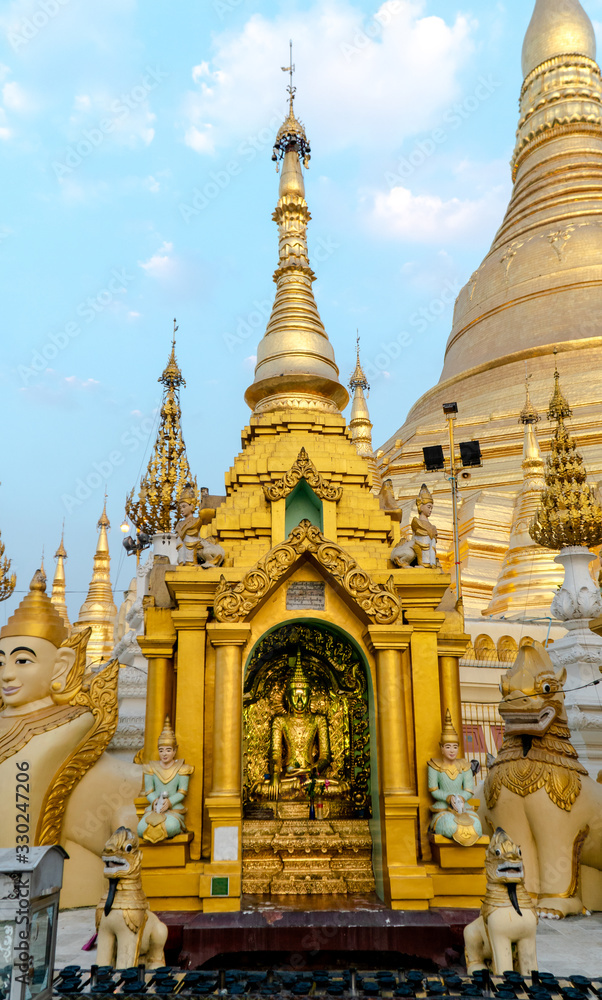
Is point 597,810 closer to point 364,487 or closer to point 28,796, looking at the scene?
point 364,487

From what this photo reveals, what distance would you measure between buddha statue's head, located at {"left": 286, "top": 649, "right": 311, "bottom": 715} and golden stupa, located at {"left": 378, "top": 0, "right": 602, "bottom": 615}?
11.5 meters

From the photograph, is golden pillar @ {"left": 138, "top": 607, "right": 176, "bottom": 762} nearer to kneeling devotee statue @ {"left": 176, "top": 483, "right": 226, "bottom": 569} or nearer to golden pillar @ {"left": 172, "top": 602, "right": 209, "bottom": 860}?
golden pillar @ {"left": 172, "top": 602, "right": 209, "bottom": 860}

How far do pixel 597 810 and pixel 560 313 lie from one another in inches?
947

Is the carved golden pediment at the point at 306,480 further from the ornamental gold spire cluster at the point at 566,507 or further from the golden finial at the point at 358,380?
the golden finial at the point at 358,380

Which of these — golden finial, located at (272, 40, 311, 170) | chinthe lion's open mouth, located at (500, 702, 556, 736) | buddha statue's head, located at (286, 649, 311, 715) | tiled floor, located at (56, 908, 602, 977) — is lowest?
tiled floor, located at (56, 908, 602, 977)

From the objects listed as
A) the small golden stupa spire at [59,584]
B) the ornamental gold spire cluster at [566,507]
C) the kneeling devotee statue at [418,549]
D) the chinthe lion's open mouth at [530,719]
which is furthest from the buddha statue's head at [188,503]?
the small golden stupa spire at [59,584]

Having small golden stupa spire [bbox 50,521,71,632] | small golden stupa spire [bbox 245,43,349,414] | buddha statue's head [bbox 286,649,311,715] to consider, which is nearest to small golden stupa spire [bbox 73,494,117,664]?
small golden stupa spire [bbox 50,521,71,632]

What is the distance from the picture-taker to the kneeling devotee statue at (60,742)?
7.80 m

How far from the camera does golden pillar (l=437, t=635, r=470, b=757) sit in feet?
24.4

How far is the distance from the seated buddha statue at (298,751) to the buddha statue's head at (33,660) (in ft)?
8.00

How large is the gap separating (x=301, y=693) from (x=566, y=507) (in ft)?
21.0

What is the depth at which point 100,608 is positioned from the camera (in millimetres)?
28781

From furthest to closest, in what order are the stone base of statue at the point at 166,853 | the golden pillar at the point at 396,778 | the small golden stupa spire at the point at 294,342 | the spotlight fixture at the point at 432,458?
the spotlight fixture at the point at 432,458 → the small golden stupa spire at the point at 294,342 → the stone base of statue at the point at 166,853 → the golden pillar at the point at 396,778

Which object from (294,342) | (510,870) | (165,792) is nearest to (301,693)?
(165,792)
